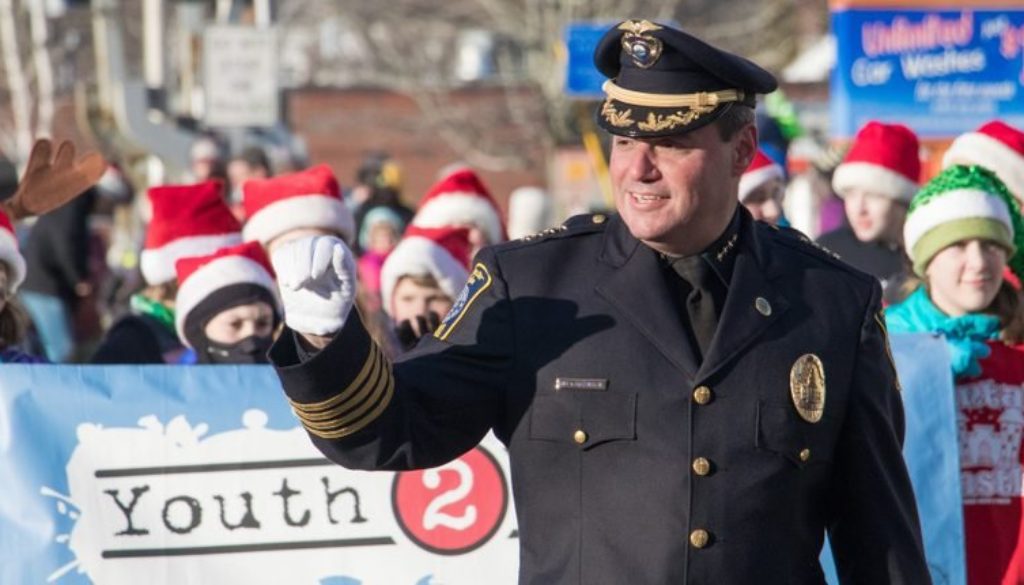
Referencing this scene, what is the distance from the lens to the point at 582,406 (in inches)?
160

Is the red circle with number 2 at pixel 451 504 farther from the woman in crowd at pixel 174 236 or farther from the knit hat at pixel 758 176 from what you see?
the knit hat at pixel 758 176

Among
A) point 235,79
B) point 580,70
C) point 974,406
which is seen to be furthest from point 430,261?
point 580,70

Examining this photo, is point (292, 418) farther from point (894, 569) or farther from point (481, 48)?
point (481, 48)

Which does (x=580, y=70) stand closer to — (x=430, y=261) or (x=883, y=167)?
(x=883, y=167)

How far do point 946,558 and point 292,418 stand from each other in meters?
1.81

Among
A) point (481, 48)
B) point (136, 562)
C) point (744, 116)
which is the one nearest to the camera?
point (744, 116)

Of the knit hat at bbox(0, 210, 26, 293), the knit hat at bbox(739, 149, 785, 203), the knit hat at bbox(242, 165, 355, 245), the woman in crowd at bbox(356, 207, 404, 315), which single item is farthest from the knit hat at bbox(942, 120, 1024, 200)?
the knit hat at bbox(0, 210, 26, 293)

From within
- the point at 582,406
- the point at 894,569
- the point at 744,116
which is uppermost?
the point at 744,116

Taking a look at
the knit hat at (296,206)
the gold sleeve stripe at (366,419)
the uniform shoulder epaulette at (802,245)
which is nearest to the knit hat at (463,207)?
the knit hat at (296,206)

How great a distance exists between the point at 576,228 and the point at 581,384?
37cm

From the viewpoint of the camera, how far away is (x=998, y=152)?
8016mm

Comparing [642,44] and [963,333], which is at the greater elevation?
[642,44]

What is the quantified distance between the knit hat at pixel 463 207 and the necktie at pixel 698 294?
17.7 feet

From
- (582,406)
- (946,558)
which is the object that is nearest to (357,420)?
(582,406)
